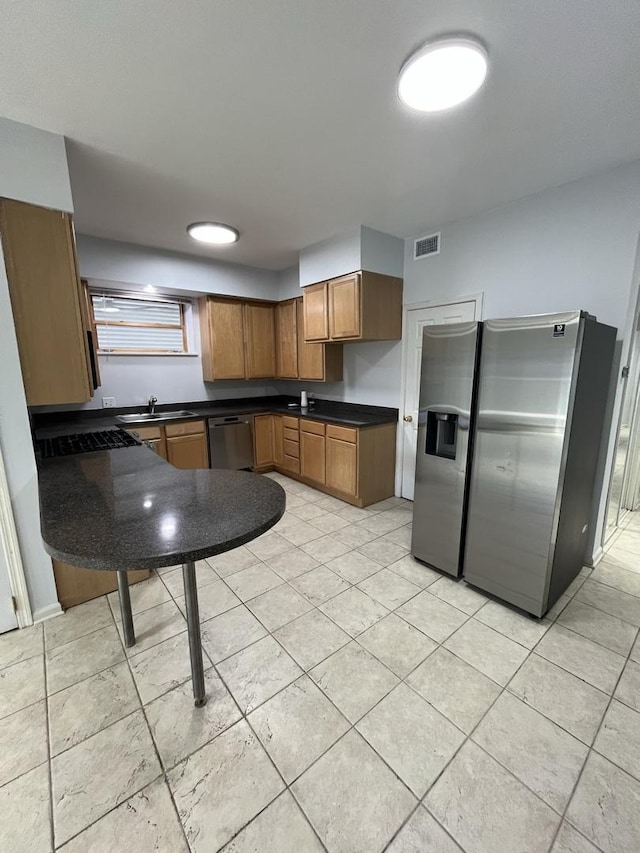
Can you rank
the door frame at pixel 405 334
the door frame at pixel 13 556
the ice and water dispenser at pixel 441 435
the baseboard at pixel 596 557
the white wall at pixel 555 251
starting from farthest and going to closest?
1. the door frame at pixel 405 334
2. the baseboard at pixel 596 557
3. the ice and water dispenser at pixel 441 435
4. the white wall at pixel 555 251
5. the door frame at pixel 13 556

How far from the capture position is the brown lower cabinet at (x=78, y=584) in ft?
7.02

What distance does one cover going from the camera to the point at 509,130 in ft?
5.99

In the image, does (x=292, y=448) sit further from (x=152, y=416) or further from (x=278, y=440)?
(x=152, y=416)

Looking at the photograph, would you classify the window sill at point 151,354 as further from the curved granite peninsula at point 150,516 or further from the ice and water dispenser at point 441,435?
the ice and water dispenser at point 441,435

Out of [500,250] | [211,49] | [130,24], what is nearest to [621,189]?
[500,250]

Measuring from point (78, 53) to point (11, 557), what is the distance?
2395 mm

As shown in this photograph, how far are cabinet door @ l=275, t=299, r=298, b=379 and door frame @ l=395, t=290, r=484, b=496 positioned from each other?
4.87 feet

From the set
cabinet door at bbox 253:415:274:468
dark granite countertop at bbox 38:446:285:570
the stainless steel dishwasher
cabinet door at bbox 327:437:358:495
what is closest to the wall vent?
cabinet door at bbox 327:437:358:495

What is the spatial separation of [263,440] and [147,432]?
4.81ft

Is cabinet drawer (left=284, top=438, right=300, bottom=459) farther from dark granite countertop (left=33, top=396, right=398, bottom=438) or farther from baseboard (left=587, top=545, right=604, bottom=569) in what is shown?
baseboard (left=587, top=545, right=604, bottom=569)

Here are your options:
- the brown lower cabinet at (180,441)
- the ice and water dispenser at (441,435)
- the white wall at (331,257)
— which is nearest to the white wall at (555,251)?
the white wall at (331,257)

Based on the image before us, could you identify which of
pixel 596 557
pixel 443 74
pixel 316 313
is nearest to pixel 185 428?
pixel 316 313

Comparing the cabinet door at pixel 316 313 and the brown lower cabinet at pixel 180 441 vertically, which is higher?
the cabinet door at pixel 316 313

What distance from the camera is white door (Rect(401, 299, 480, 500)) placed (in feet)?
10.4
